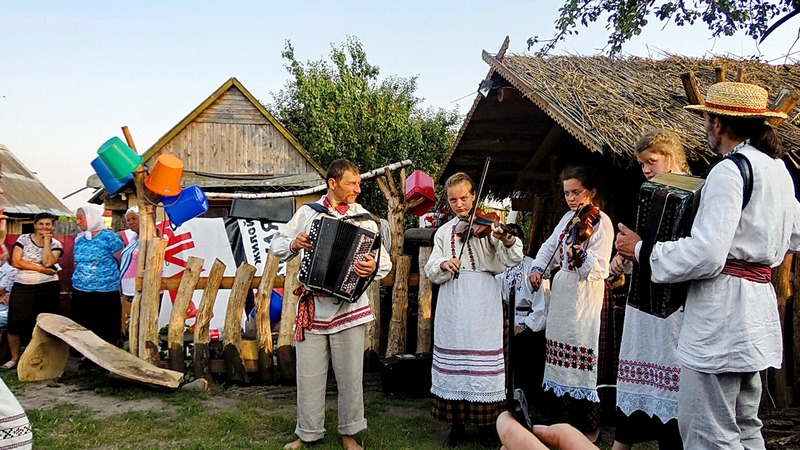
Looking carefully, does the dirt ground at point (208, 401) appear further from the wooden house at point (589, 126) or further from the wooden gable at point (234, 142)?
the wooden gable at point (234, 142)

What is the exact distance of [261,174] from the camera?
17984mm

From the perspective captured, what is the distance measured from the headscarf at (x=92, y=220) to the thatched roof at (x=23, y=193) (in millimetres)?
10679

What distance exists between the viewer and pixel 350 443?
15.2 feet

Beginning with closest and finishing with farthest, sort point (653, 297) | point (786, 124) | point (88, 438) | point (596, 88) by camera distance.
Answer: point (653, 297) → point (88, 438) → point (786, 124) → point (596, 88)

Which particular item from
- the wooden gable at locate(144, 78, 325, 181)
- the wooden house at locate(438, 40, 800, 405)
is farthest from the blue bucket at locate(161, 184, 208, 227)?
the wooden gable at locate(144, 78, 325, 181)

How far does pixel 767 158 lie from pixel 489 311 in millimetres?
2263

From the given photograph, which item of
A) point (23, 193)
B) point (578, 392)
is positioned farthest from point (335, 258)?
point (23, 193)

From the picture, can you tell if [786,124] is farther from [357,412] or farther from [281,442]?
[281,442]

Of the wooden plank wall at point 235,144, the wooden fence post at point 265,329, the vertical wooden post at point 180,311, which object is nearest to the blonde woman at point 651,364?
the wooden fence post at point 265,329

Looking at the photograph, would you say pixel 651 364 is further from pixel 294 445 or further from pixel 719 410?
pixel 294 445

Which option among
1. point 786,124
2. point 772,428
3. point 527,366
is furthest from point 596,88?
point 772,428

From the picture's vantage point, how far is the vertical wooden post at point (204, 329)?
6.65m

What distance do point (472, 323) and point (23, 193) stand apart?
18.8 m

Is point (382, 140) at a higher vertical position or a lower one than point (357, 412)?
higher
